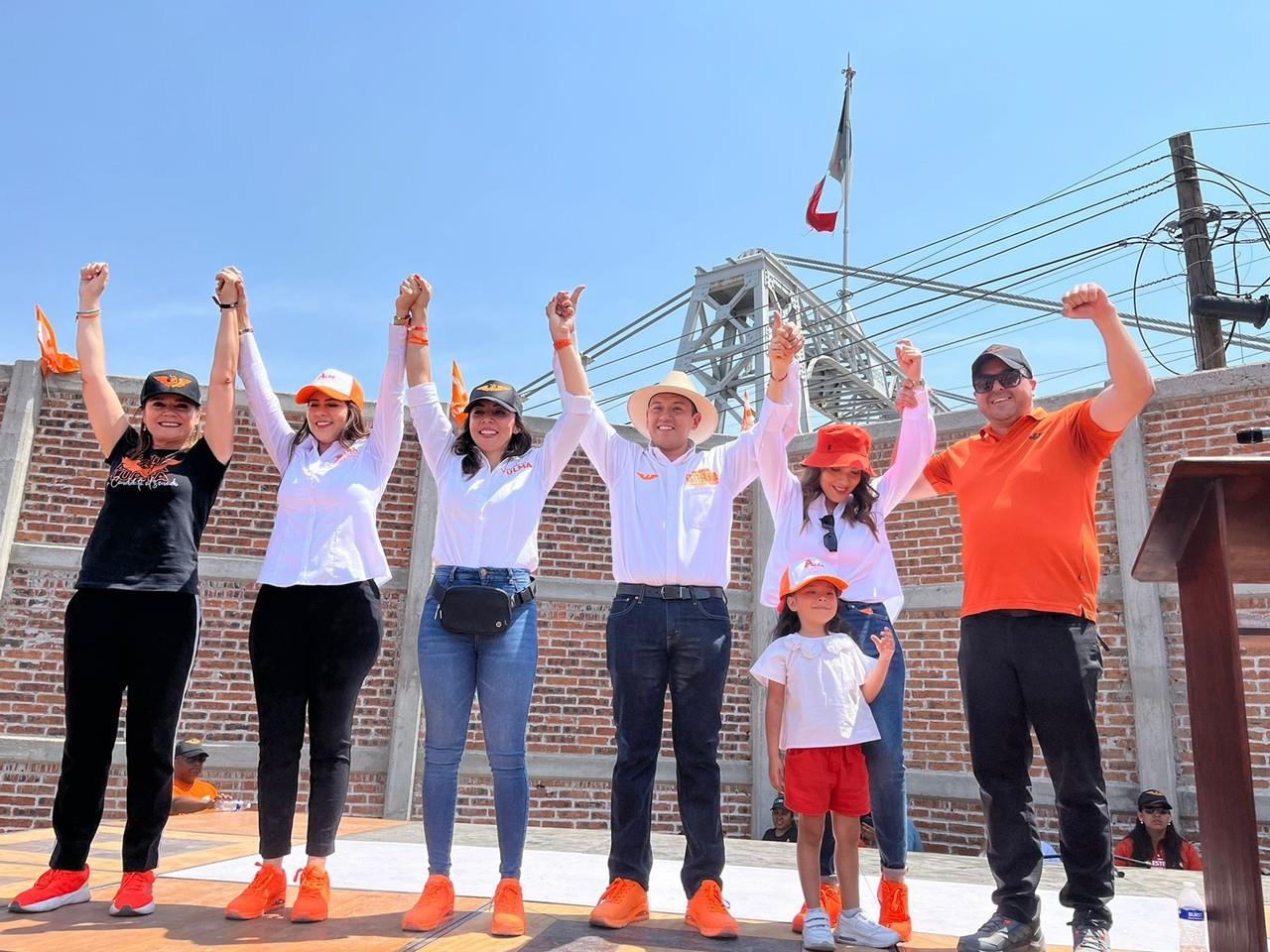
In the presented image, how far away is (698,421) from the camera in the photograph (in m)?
3.82

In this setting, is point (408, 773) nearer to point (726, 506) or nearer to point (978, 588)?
point (726, 506)

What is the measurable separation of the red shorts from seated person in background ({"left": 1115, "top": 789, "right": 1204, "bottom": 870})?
13.5 ft

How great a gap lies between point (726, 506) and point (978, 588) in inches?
36.4

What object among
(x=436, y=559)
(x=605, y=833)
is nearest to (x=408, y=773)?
(x=605, y=833)

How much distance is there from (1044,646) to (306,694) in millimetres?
2405

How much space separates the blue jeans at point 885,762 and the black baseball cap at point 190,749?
5.22m

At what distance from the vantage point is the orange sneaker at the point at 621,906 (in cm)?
301

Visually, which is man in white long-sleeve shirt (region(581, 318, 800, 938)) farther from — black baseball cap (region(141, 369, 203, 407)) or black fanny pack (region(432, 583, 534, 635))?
black baseball cap (region(141, 369, 203, 407))

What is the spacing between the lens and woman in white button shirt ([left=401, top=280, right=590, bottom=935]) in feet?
10.4

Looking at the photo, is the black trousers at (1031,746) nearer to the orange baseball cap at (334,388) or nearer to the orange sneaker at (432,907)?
the orange sneaker at (432,907)

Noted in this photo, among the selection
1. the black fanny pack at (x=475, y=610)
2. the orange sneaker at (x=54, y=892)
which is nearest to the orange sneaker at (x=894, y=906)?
the black fanny pack at (x=475, y=610)

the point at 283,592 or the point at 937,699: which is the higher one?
the point at 283,592

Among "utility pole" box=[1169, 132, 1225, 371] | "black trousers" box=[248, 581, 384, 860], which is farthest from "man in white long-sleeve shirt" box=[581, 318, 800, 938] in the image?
"utility pole" box=[1169, 132, 1225, 371]

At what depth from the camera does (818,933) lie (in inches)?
110
